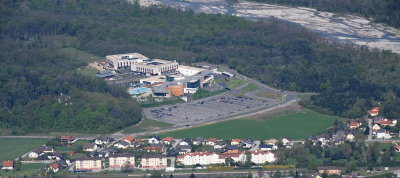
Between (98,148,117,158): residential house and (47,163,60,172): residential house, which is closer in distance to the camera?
(47,163,60,172): residential house

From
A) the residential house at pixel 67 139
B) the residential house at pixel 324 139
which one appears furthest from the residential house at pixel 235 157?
the residential house at pixel 67 139

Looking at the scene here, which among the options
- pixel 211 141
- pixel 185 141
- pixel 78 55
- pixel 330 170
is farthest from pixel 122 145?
pixel 78 55

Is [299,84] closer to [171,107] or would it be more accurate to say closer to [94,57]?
[171,107]

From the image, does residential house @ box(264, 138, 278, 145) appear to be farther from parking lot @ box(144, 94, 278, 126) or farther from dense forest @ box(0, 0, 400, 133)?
dense forest @ box(0, 0, 400, 133)

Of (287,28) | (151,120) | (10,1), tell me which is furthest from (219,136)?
(10,1)

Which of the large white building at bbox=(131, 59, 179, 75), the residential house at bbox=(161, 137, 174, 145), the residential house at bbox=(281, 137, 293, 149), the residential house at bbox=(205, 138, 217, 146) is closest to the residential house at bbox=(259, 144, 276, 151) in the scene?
the residential house at bbox=(281, 137, 293, 149)

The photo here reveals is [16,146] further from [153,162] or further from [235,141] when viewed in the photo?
[235,141]
